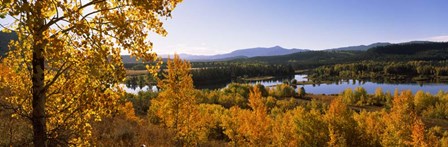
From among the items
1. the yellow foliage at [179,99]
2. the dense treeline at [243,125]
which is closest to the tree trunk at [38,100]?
the dense treeline at [243,125]

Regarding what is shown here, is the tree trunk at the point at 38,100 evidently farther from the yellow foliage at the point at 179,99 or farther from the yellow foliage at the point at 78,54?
the yellow foliage at the point at 179,99

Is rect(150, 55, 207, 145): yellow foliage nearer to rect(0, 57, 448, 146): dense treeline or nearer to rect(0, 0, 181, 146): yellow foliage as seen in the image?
rect(0, 57, 448, 146): dense treeline

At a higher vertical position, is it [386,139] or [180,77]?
[180,77]

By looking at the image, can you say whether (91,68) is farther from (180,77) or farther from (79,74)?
(180,77)

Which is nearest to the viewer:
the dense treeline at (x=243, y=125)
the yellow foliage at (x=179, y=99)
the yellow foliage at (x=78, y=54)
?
the yellow foliage at (x=78, y=54)

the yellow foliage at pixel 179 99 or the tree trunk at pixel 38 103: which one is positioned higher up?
the tree trunk at pixel 38 103

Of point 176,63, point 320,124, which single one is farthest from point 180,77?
point 320,124

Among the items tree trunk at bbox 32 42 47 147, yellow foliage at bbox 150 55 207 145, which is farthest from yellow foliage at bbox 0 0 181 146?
yellow foliage at bbox 150 55 207 145

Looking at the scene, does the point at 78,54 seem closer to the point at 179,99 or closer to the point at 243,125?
the point at 179,99

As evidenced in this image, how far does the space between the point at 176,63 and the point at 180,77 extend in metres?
1.26

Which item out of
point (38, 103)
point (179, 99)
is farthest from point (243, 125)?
point (38, 103)

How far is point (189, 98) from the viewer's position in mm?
26984

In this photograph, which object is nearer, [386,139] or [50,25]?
[50,25]

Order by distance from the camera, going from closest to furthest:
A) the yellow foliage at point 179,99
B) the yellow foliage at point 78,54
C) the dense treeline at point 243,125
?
1. the yellow foliage at point 78,54
2. the dense treeline at point 243,125
3. the yellow foliage at point 179,99
